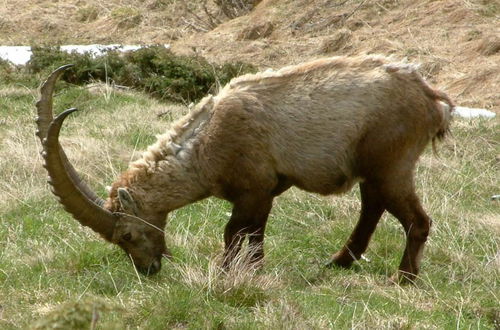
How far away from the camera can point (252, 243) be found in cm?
776

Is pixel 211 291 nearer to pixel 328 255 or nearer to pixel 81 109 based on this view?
pixel 328 255

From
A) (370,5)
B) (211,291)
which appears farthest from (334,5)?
(211,291)

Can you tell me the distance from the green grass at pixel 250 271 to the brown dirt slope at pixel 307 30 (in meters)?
4.32

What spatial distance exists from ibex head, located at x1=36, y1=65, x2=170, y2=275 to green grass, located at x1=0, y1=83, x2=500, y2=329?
0.19 meters

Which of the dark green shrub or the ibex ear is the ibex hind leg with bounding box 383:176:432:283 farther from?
the dark green shrub

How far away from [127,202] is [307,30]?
13.9 metres

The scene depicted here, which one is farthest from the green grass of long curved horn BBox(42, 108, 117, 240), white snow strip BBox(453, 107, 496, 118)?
white snow strip BBox(453, 107, 496, 118)

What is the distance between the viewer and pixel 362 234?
8266 mm

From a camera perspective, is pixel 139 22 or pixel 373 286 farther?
pixel 139 22

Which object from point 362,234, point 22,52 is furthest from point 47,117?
point 22,52

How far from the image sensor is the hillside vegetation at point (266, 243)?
6293 mm

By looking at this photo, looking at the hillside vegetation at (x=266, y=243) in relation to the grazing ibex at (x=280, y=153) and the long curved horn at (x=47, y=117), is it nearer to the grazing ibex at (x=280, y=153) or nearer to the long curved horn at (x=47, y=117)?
the grazing ibex at (x=280, y=153)

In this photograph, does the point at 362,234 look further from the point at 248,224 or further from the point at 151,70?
the point at 151,70

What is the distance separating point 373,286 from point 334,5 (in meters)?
14.8
